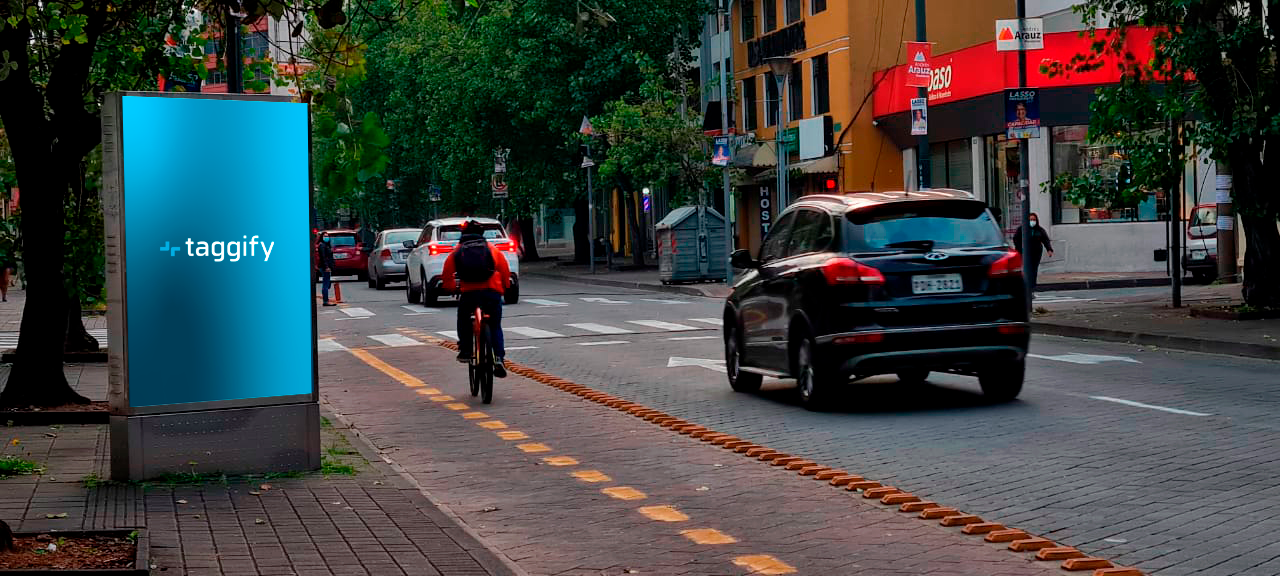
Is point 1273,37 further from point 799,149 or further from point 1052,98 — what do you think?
point 799,149

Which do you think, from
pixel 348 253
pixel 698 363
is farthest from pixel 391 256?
pixel 698 363

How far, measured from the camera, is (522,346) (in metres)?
22.3

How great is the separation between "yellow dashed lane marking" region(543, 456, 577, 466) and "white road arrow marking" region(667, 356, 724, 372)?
22.2 ft

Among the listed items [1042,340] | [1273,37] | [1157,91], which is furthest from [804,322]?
[1157,91]

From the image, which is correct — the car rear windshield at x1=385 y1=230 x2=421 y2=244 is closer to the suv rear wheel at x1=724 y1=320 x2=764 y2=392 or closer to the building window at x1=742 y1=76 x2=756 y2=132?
the building window at x1=742 y1=76 x2=756 y2=132

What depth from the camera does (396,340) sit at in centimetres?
2434

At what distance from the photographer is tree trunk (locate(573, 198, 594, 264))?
55878 mm

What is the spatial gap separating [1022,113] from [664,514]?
641 inches

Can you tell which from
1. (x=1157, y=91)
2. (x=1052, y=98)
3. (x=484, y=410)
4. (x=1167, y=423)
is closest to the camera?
(x=1167, y=423)

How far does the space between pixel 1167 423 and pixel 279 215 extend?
20.2 feet

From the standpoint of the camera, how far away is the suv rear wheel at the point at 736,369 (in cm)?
1533

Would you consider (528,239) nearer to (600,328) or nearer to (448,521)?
(600,328)

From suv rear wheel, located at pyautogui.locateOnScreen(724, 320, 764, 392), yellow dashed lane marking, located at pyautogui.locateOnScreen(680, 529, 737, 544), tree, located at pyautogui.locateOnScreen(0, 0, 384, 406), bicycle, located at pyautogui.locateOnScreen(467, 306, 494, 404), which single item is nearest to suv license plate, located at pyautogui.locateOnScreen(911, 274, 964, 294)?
suv rear wheel, located at pyautogui.locateOnScreen(724, 320, 764, 392)

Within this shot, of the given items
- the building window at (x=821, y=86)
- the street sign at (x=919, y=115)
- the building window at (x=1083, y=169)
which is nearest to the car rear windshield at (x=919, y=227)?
the street sign at (x=919, y=115)
